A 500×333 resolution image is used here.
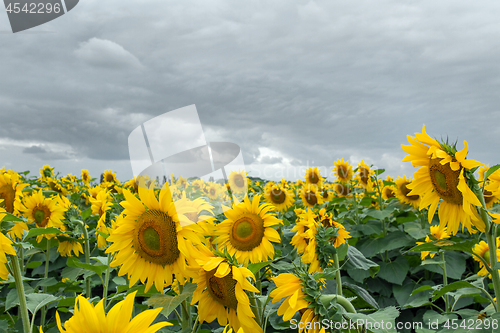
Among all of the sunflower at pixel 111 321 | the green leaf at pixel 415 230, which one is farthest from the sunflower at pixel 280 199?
the sunflower at pixel 111 321

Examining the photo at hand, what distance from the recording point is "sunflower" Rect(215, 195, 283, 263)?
3.33 m

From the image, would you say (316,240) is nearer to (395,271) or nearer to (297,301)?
(297,301)

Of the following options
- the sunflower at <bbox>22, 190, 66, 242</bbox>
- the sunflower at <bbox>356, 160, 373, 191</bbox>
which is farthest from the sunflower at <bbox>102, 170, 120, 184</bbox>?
the sunflower at <bbox>356, 160, 373, 191</bbox>

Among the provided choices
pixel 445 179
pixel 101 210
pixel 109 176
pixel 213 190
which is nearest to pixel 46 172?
pixel 109 176

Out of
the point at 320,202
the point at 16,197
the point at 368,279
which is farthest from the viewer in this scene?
the point at 320,202

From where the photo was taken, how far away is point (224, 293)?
1.81 metres

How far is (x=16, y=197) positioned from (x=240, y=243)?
9.05ft

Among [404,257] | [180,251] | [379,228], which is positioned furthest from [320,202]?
[180,251]

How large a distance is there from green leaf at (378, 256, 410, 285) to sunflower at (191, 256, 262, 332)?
12.5 ft

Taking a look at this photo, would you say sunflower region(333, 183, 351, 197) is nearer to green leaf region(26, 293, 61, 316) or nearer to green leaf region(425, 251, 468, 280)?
green leaf region(425, 251, 468, 280)

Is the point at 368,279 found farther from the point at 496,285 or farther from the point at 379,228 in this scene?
the point at 496,285

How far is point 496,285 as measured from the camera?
2.10 metres

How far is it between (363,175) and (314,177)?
1281 mm

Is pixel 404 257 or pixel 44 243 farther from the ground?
pixel 44 243
